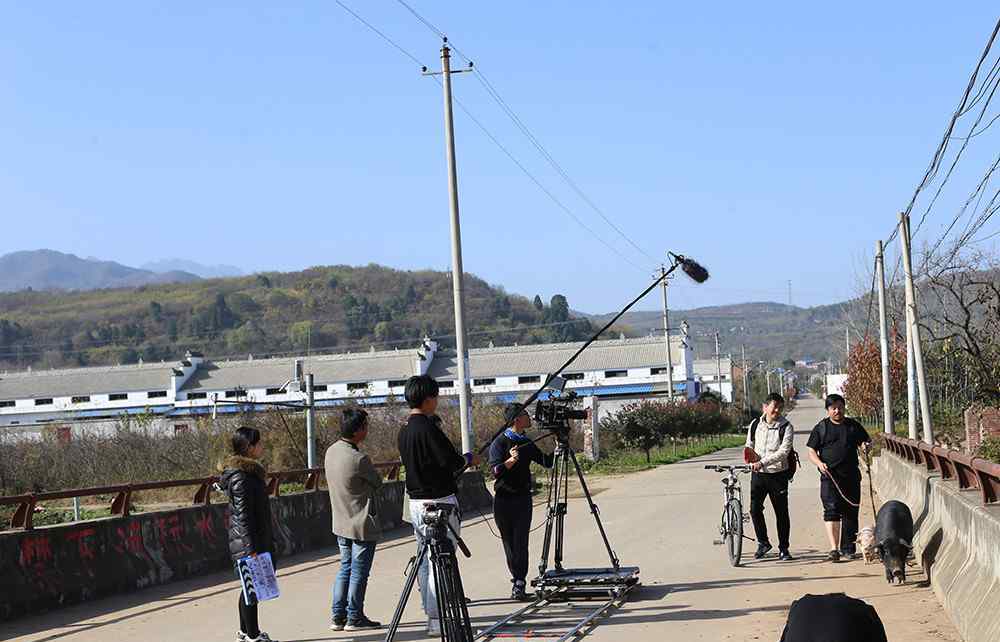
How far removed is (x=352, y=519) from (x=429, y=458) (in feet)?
5.41

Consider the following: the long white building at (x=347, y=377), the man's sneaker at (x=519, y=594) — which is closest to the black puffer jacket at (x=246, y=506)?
the man's sneaker at (x=519, y=594)

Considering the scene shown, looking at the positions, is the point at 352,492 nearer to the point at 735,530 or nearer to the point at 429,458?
the point at 429,458

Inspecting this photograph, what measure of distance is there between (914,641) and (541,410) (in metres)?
4.45

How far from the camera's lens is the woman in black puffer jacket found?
1005 centimetres

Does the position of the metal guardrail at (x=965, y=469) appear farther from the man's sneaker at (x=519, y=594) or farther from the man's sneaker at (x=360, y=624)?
the man's sneaker at (x=360, y=624)

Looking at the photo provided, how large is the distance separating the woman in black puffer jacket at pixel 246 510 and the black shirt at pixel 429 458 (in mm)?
1178

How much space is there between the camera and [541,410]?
12.9 meters

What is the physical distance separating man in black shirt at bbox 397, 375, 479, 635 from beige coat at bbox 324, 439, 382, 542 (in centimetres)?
124

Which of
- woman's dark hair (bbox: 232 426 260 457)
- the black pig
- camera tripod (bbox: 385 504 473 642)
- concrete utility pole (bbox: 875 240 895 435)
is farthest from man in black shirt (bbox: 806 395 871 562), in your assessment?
concrete utility pole (bbox: 875 240 895 435)

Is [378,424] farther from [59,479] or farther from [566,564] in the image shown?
[566,564]

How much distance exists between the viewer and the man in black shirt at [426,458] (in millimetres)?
10078

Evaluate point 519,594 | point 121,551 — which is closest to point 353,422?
point 519,594

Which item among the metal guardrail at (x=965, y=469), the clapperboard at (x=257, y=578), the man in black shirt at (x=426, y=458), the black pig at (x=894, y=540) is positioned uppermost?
the man in black shirt at (x=426, y=458)

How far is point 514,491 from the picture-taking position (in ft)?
42.1
